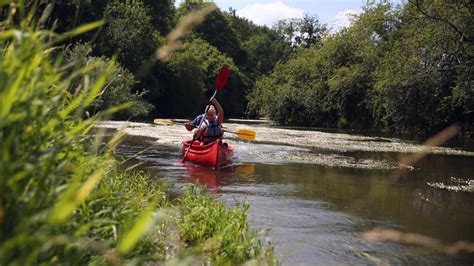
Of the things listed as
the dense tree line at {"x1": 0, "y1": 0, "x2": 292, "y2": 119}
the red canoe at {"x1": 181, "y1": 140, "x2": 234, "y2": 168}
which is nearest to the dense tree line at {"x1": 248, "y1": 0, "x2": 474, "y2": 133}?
the dense tree line at {"x1": 0, "y1": 0, "x2": 292, "y2": 119}

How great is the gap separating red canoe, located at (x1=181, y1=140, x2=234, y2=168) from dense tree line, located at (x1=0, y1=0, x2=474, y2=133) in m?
2.11

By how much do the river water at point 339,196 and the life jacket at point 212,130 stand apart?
0.96 m

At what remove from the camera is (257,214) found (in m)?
6.92

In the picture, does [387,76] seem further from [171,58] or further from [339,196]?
[171,58]

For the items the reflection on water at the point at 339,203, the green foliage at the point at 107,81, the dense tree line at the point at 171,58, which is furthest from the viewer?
A: the dense tree line at the point at 171,58

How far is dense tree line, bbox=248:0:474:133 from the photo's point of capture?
16.5 m

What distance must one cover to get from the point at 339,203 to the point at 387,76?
45.7 ft

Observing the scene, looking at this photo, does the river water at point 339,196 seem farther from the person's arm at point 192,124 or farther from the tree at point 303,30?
the tree at point 303,30

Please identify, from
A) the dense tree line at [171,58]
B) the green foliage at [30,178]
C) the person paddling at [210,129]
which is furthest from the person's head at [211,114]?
the green foliage at [30,178]

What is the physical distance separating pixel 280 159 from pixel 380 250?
27.9ft

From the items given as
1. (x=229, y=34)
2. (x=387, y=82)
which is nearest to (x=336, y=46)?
(x=387, y=82)

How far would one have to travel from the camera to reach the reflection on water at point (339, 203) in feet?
17.8

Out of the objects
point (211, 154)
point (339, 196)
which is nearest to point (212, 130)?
point (211, 154)

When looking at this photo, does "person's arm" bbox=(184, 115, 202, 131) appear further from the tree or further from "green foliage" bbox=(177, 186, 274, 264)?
the tree
